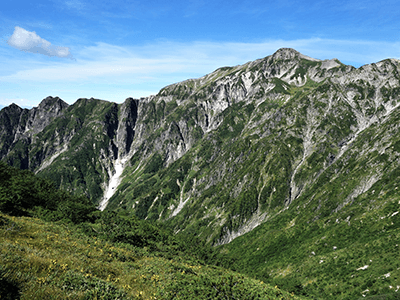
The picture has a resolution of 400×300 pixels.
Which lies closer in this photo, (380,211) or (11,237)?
(11,237)

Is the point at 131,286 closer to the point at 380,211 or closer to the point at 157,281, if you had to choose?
the point at 157,281

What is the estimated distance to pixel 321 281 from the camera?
81.4 metres

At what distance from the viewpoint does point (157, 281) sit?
22141 millimetres

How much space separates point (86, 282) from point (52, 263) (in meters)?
3.92

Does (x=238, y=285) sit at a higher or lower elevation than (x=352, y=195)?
higher

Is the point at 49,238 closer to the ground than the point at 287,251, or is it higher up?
higher up

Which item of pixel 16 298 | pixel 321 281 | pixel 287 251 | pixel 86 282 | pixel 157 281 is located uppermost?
pixel 16 298

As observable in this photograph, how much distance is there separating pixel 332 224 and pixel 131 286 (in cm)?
Answer: 16267

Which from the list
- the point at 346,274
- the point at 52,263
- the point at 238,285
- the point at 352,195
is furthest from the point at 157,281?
the point at 352,195

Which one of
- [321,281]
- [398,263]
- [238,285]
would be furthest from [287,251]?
[238,285]

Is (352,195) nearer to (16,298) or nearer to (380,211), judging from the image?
(380,211)

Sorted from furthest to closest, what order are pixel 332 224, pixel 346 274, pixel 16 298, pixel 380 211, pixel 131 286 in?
1. pixel 332 224
2. pixel 380 211
3. pixel 346 274
4. pixel 131 286
5. pixel 16 298

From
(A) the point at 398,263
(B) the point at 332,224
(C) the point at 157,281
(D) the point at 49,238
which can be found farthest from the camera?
(B) the point at 332,224

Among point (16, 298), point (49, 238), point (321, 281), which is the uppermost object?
point (16, 298)
